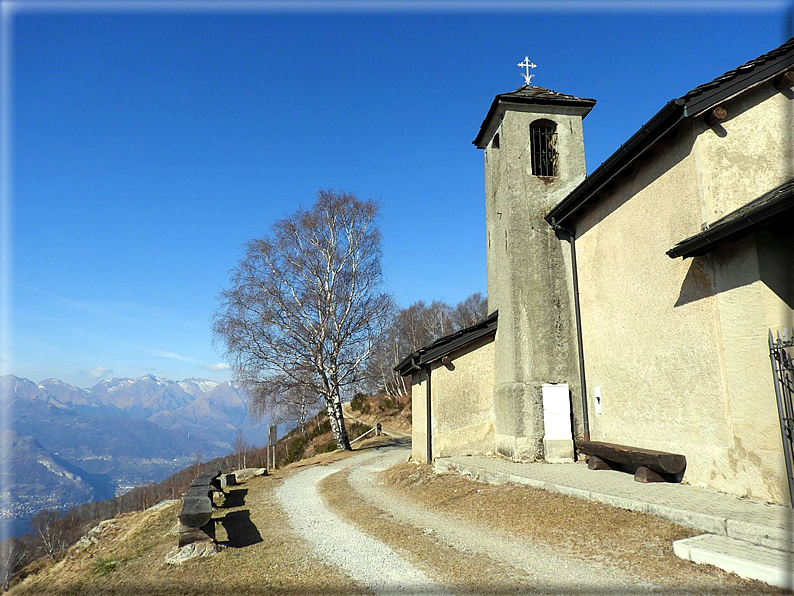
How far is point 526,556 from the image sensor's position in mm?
5707

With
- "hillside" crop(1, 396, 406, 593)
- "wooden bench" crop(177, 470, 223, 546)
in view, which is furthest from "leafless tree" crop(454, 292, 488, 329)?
"wooden bench" crop(177, 470, 223, 546)

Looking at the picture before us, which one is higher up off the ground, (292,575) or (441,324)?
(441,324)

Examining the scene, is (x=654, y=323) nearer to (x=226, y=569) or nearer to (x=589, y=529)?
(x=589, y=529)

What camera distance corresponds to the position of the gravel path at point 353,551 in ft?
16.5

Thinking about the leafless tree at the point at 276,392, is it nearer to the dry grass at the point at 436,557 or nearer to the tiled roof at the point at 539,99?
the dry grass at the point at 436,557

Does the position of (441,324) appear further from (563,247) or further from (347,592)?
(347,592)

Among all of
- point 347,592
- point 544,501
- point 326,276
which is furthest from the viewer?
point 326,276

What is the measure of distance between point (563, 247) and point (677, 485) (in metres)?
6.19

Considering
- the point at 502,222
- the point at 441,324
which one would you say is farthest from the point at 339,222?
the point at 441,324

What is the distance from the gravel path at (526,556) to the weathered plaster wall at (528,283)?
3.70 metres

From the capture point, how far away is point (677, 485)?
7914mm

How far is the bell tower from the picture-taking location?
11.7 meters

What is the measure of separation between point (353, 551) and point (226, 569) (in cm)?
156

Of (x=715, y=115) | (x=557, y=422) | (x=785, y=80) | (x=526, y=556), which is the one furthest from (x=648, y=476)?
(x=785, y=80)
